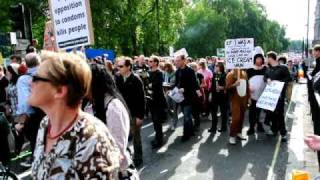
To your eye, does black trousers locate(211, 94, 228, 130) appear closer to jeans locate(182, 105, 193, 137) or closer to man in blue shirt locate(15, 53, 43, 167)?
jeans locate(182, 105, 193, 137)

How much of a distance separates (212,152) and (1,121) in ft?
14.9

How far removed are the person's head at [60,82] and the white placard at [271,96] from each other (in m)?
8.33

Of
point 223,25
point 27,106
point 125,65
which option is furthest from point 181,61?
point 223,25

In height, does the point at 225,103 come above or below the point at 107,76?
below

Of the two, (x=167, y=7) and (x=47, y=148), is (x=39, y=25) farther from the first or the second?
(x=47, y=148)

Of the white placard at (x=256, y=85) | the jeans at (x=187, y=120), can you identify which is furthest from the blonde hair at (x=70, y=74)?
the white placard at (x=256, y=85)

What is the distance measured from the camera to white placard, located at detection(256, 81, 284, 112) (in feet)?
33.6

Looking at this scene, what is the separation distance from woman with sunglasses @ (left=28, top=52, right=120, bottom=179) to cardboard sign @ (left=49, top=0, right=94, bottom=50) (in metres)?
3.16

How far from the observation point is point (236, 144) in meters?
10.1

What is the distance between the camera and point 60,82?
2.26 metres

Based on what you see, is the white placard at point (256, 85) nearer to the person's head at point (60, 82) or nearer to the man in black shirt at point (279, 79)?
the man in black shirt at point (279, 79)

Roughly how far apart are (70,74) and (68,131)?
254 mm

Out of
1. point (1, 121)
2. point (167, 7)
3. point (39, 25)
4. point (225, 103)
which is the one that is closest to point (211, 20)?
point (167, 7)

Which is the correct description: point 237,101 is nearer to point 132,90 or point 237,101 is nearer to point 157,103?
point 157,103
